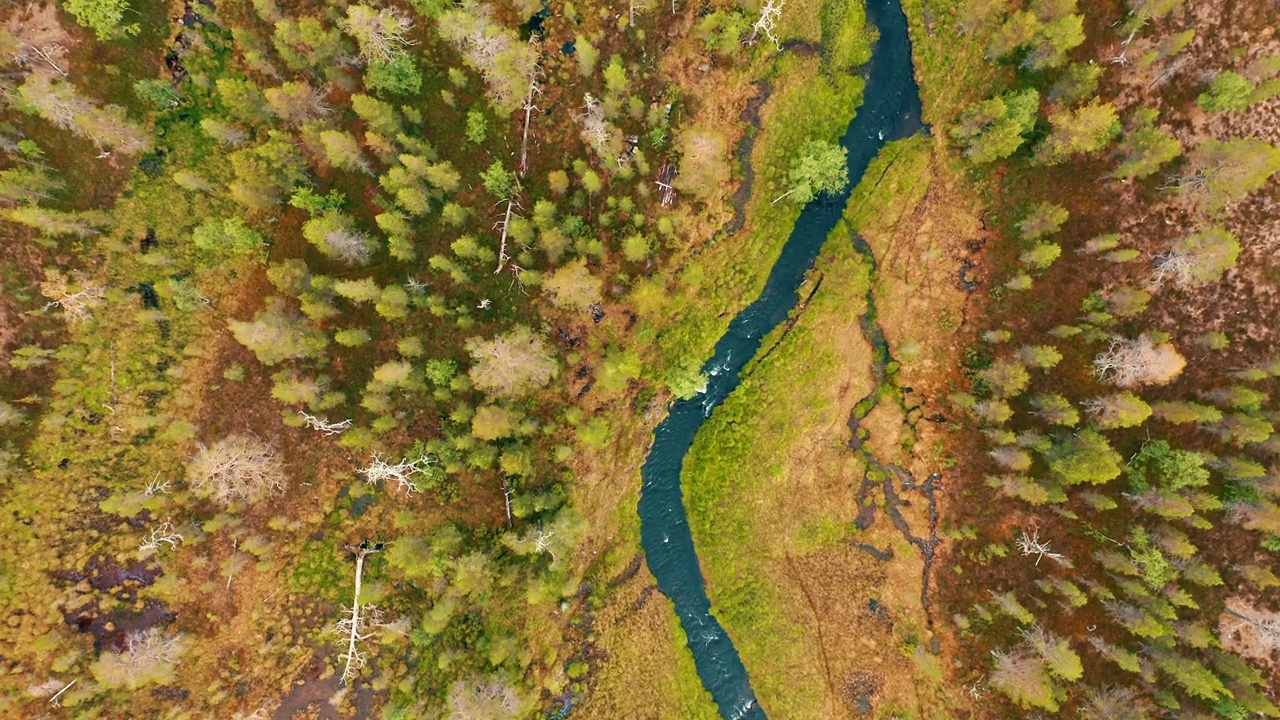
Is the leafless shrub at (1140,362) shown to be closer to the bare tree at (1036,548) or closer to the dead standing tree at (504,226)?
the bare tree at (1036,548)

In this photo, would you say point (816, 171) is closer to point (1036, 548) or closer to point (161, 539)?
point (1036, 548)

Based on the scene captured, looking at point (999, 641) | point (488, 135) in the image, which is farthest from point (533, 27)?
point (999, 641)

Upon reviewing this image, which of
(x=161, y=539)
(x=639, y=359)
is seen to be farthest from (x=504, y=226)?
(x=161, y=539)

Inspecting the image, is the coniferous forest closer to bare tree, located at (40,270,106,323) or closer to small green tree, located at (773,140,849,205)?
bare tree, located at (40,270,106,323)

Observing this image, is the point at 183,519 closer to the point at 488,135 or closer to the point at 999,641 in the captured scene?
the point at 488,135

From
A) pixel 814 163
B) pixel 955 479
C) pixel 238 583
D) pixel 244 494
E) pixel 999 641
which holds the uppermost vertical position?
pixel 814 163

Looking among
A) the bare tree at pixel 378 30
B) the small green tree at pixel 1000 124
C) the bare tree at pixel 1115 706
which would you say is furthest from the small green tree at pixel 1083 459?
the bare tree at pixel 378 30
